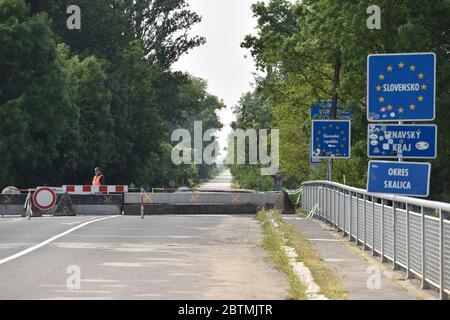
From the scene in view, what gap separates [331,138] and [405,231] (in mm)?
20063

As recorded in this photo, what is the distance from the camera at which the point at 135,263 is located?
54.9ft

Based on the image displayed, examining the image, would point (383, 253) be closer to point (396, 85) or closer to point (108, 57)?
point (396, 85)

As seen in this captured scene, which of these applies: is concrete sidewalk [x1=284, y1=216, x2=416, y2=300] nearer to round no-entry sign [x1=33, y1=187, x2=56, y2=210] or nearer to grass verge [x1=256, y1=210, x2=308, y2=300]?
grass verge [x1=256, y1=210, x2=308, y2=300]

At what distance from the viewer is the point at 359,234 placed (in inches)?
794

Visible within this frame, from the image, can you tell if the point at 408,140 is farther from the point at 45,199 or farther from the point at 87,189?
the point at 87,189

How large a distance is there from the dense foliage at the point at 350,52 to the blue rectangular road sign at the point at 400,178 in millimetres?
21331

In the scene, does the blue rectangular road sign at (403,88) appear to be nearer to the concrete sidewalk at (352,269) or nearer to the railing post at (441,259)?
the concrete sidewalk at (352,269)

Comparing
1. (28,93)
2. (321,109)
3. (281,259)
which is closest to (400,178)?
(281,259)

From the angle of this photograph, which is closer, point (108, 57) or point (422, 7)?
point (422, 7)

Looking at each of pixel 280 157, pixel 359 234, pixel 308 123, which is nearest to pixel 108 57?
pixel 280 157

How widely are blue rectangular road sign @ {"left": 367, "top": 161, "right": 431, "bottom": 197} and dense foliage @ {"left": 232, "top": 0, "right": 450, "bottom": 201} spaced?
21.3 metres

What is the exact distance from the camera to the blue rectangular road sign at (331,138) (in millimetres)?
34938

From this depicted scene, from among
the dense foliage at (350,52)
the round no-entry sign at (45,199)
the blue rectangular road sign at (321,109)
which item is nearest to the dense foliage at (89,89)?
the dense foliage at (350,52)
